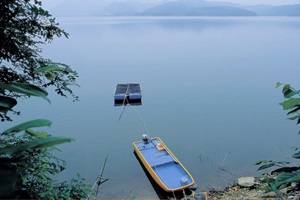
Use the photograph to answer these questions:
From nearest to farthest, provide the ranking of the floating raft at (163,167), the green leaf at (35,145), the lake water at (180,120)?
1. the green leaf at (35,145)
2. the floating raft at (163,167)
3. the lake water at (180,120)

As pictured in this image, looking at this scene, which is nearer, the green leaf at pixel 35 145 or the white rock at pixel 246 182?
the green leaf at pixel 35 145

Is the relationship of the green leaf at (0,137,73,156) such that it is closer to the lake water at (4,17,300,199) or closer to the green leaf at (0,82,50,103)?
the green leaf at (0,82,50,103)

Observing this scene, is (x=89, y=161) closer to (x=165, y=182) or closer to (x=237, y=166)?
(x=165, y=182)

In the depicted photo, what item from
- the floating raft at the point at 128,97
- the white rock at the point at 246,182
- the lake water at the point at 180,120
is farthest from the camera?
the floating raft at the point at 128,97

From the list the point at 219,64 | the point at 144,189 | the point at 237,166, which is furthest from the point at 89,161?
the point at 219,64

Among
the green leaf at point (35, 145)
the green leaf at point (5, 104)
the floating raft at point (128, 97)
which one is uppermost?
the green leaf at point (5, 104)

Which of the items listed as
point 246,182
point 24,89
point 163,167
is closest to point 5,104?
point 24,89

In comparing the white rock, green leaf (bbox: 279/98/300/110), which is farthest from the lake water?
green leaf (bbox: 279/98/300/110)

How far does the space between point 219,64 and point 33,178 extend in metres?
29.3

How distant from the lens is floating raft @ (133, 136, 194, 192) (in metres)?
9.02

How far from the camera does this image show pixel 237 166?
1215 cm

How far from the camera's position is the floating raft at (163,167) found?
9023 mm

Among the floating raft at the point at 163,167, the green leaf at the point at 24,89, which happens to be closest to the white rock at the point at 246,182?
the floating raft at the point at 163,167

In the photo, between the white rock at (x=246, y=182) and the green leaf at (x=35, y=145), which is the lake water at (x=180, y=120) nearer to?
the white rock at (x=246, y=182)
